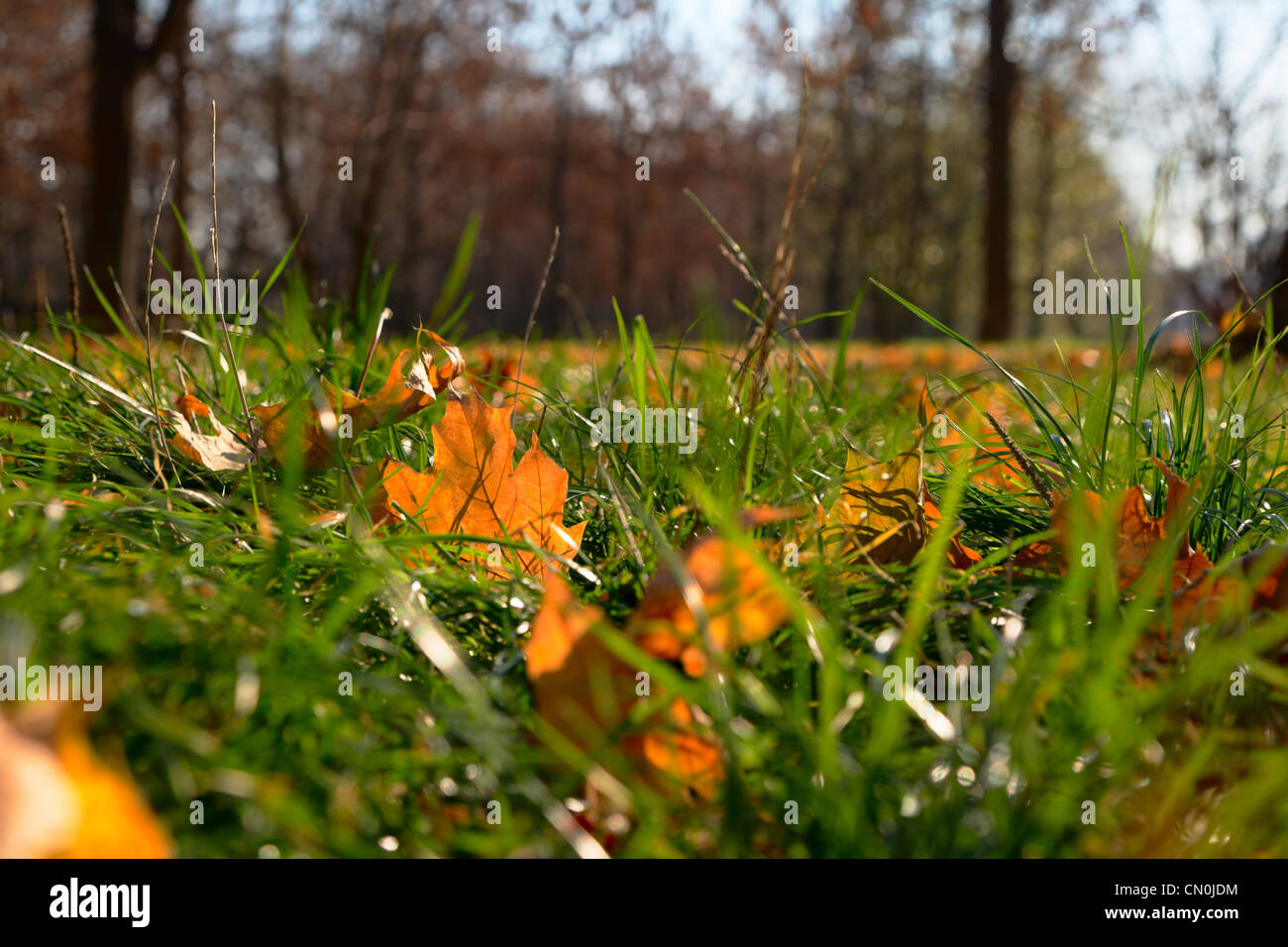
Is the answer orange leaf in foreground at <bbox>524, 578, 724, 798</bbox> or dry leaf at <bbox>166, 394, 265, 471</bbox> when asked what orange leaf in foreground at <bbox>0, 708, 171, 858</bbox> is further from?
dry leaf at <bbox>166, 394, 265, 471</bbox>

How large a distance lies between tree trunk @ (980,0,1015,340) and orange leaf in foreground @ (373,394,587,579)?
15.1m

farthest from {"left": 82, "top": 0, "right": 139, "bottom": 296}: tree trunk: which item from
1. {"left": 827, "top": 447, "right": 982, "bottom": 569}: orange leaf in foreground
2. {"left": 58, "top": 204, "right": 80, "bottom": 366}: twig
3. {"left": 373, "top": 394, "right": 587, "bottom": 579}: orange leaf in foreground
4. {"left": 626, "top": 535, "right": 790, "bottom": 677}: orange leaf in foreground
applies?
{"left": 626, "top": 535, "right": 790, "bottom": 677}: orange leaf in foreground

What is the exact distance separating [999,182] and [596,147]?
67.6ft

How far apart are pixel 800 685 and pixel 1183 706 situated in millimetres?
350

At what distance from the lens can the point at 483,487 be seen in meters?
1.21

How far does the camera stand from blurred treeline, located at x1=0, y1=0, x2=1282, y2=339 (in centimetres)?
2003

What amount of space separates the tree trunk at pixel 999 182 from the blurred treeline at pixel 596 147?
0.14 feet

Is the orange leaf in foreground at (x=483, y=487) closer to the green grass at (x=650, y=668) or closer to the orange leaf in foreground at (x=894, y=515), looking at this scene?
the green grass at (x=650, y=668)

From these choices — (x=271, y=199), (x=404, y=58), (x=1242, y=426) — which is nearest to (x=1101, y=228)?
(x=404, y=58)

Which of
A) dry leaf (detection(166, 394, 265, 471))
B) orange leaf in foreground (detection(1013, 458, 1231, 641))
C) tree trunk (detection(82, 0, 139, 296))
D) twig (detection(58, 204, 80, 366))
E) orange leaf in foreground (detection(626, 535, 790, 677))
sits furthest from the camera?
tree trunk (detection(82, 0, 139, 296))

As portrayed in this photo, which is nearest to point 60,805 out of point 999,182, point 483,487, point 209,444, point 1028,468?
point 483,487

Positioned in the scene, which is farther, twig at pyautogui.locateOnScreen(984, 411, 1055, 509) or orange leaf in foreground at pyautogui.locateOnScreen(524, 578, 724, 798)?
twig at pyautogui.locateOnScreen(984, 411, 1055, 509)

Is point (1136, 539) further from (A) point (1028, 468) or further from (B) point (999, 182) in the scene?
(B) point (999, 182)

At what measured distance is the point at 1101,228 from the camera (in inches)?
1678
